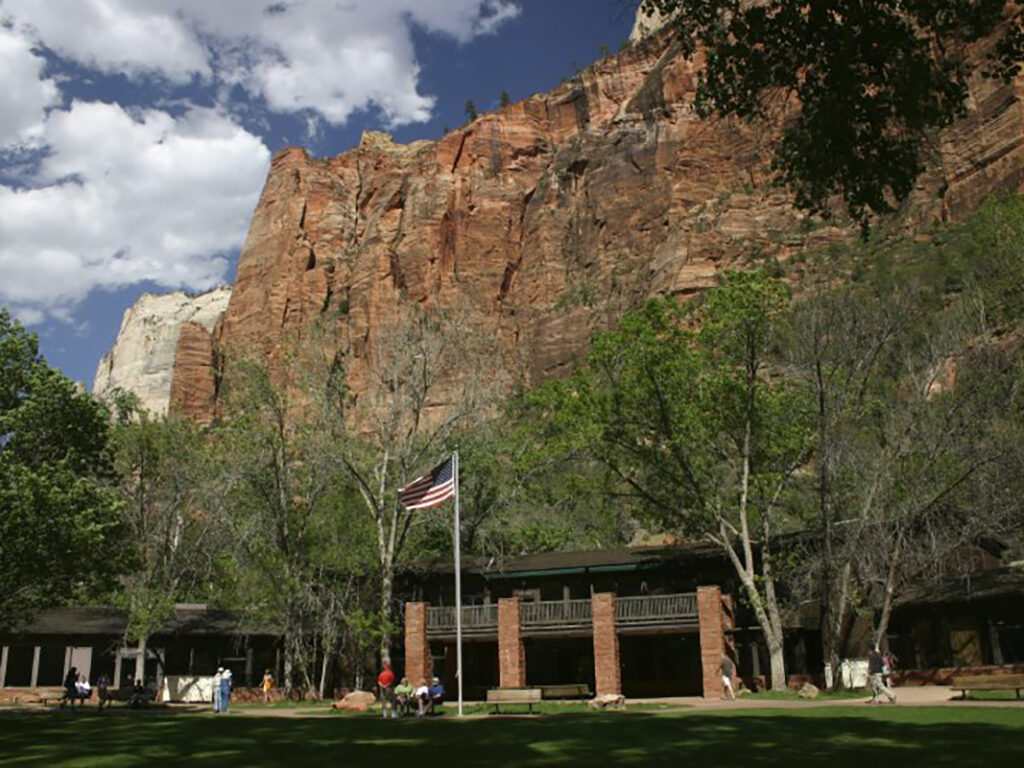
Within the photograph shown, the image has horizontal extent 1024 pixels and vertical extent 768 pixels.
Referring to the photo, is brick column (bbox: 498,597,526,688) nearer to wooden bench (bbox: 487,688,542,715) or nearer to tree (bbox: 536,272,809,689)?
wooden bench (bbox: 487,688,542,715)

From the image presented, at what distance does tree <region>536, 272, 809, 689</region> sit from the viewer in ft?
116

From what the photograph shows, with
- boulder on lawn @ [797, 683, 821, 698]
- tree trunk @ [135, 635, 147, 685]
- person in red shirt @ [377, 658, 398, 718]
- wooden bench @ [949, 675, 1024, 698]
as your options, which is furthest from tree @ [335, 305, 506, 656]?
wooden bench @ [949, 675, 1024, 698]

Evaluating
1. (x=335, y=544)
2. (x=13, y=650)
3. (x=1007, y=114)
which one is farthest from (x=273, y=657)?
(x=1007, y=114)

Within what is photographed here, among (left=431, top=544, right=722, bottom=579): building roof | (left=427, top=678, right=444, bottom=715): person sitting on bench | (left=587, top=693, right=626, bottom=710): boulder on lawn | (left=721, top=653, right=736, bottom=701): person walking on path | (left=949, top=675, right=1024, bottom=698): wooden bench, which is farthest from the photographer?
(left=431, top=544, right=722, bottom=579): building roof

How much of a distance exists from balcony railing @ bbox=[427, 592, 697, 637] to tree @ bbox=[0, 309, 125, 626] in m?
14.1

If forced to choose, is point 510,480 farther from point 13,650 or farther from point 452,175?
point 452,175

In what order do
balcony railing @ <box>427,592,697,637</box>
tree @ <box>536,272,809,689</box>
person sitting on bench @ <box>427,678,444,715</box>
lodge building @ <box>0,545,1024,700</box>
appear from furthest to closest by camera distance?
1. balcony railing @ <box>427,592,697,637</box>
2. tree @ <box>536,272,809,689</box>
3. lodge building @ <box>0,545,1024,700</box>
4. person sitting on bench @ <box>427,678,444,715</box>

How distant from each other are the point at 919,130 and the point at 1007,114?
2970 inches

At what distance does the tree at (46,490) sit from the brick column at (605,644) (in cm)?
1770

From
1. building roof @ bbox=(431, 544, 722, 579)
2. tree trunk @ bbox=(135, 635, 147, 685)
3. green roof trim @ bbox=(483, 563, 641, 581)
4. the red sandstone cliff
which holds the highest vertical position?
the red sandstone cliff

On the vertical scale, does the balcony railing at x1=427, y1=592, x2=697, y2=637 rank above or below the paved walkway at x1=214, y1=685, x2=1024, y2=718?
above

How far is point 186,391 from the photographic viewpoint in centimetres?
14062

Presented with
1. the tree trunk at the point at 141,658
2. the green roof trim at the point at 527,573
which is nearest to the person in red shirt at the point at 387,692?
the green roof trim at the point at 527,573

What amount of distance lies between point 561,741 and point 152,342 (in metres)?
168
